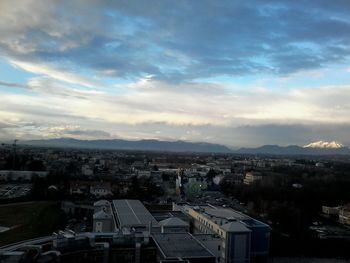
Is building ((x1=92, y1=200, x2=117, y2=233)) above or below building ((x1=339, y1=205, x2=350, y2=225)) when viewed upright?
above

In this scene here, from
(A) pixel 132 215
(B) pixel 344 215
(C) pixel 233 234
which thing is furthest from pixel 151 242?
(B) pixel 344 215

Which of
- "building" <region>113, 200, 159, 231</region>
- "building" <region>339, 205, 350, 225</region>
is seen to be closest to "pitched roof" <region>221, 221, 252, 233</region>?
"building" <region>113, 200, 159, 231</region>

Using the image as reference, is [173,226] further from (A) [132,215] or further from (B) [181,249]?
(B) [181,249]

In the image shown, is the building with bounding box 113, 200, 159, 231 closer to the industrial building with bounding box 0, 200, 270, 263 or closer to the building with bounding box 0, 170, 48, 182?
the industrial building with bounding box 0, 200, 270, 263

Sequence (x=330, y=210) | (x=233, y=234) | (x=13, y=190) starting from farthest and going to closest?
(x=13, y=190) → (x=330, y=210) → (x=233, y=234)

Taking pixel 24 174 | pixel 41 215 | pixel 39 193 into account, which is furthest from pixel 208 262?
pixel 24 174

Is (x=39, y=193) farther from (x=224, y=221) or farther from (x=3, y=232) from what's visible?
(x=224, y=221)
